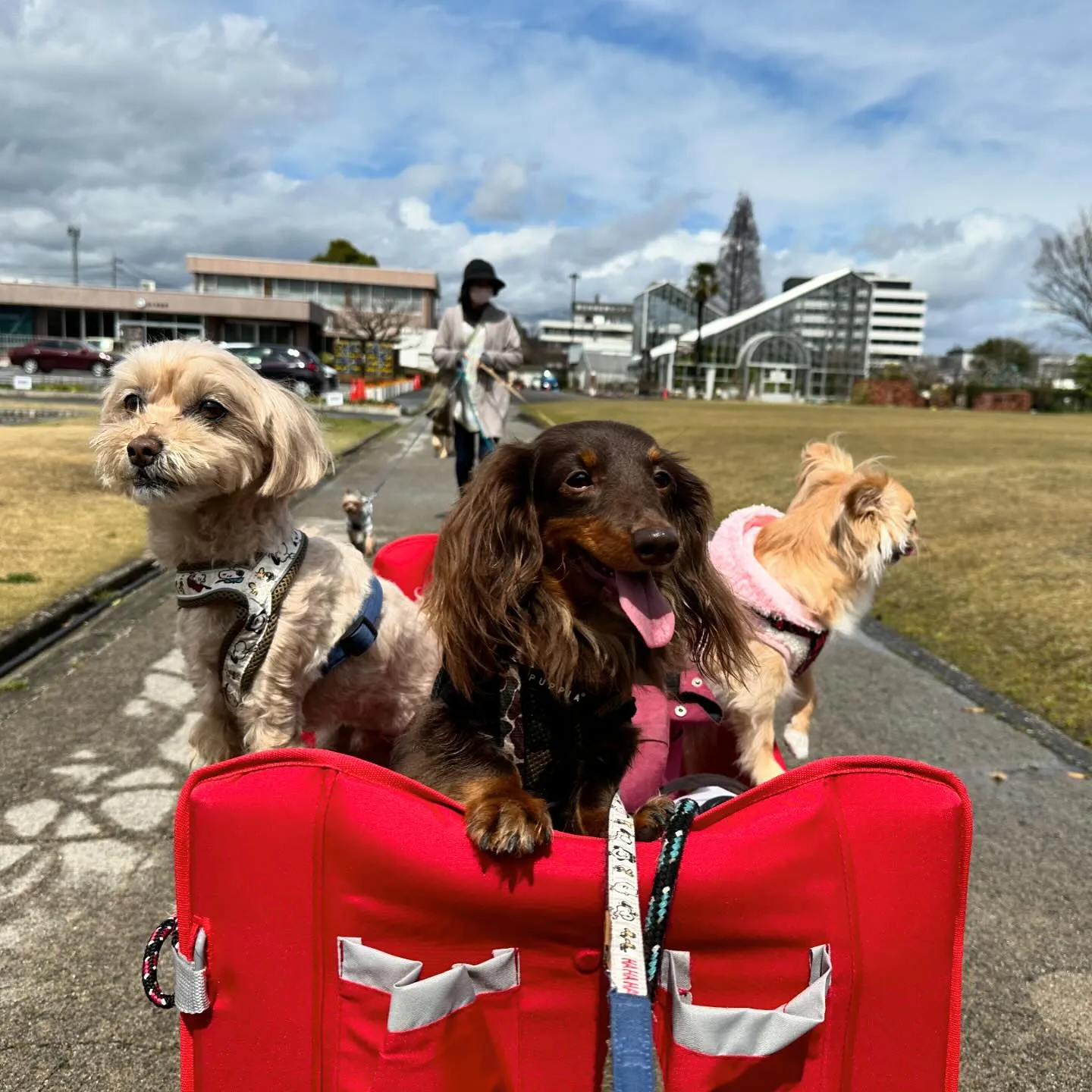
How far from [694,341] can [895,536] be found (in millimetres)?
75110

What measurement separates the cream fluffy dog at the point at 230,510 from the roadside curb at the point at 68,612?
3.80 ft

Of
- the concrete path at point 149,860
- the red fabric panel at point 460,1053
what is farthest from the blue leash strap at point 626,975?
the concrete path at point 149,860

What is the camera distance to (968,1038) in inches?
85.4

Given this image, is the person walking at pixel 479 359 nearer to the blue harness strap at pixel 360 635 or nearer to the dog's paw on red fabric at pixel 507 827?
the blue harness strap at pixel 360 635

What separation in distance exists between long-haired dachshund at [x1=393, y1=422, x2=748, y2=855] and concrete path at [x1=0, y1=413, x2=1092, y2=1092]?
2.65 ft

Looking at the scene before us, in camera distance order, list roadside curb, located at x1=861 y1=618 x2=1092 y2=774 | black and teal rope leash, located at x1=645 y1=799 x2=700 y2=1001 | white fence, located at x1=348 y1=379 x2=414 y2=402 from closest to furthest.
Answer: black and teal rope leash, located at x1=645 y1=799 x2=700 y2=1001, roadside curb, located at x1=861 y1=618 x2=1092 y2=774, white fence, located at x1=348 y1=379 x2=414 y2=402

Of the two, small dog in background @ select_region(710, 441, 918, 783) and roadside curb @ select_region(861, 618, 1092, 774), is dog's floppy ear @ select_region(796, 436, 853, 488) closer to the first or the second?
small dog in background @ select_region(710, 441, 918, 783)

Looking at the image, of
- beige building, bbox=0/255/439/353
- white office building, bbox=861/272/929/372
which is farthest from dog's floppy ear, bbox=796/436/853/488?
white office building, bbox=861/272/929/372

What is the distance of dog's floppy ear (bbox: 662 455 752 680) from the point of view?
211cm

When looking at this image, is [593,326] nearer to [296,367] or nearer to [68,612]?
[296,367]

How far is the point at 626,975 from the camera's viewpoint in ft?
4.30

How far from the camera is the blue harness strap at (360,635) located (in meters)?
2.65

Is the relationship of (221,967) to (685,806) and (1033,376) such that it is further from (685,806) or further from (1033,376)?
(1033,376)

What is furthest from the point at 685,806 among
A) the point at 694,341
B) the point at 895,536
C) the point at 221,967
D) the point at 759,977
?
the point at 694,341
